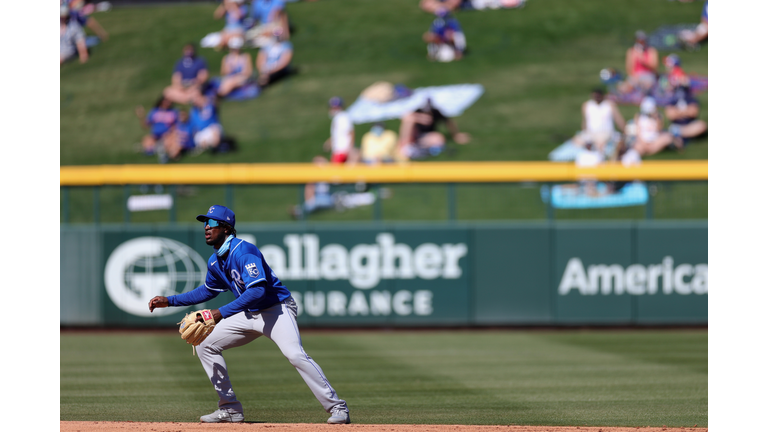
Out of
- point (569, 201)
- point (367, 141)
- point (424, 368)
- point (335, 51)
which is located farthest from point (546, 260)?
point (335, 51)

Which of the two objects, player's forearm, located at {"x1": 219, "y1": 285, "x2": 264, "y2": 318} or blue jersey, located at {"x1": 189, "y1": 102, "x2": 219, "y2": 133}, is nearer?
player's forearm, located at {"x1": 219, "y1": 285, "x2": 264, "y2": 318}

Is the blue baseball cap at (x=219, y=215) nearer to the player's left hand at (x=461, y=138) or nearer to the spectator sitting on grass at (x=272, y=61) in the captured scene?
the player's left hand at (x=461, y=138)

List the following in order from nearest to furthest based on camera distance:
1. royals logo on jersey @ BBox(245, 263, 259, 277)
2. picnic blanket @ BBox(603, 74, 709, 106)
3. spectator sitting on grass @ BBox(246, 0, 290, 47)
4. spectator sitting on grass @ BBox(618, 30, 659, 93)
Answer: royals logo on jersey @ BBox(245, 263, 259, 277) → picnic blanket @ BBox(603, 74, 709, 106) → spectator sitting on grass @ BBox(618, 30, 659, 93) → spectator sitting on grass @ BBox(246, 0, 290, 47)

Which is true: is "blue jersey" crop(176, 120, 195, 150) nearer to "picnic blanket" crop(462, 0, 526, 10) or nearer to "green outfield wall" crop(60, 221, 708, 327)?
"green outfield wall" crop(60, 221, 708, 327)

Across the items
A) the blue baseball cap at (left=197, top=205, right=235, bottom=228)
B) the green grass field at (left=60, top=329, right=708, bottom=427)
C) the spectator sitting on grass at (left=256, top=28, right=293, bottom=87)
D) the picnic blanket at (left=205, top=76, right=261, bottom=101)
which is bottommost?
the green grass field at (left=60, top=329, right=708, bottom=427)

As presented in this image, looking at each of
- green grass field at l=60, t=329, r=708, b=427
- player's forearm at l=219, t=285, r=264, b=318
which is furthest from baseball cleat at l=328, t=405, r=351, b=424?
player's forearm at l=219, t=285, r=264, b=318

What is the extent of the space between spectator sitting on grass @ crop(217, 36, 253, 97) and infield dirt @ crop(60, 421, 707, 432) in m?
18.7

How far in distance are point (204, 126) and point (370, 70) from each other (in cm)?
656

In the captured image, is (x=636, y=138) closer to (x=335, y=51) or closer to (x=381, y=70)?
(x=381, y=70)

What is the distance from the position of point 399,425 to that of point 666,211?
30.8ft

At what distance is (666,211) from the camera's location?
46.6 feet

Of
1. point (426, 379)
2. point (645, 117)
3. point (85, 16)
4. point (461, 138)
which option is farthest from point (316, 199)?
point (85, 16)

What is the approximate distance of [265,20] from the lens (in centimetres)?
2586

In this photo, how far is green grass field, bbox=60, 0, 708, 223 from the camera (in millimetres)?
22203
